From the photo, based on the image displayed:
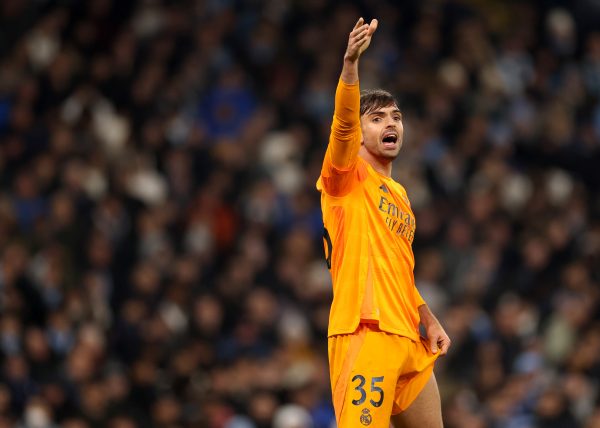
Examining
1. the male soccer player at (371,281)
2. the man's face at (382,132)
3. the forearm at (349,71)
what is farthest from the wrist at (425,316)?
the forearm at (349,71)

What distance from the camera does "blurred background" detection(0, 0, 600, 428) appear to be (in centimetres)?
1434

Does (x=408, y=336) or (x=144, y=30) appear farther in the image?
(x=144, y=30)

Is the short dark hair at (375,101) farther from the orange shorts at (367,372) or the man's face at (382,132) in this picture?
the orange shorts at (367,372)

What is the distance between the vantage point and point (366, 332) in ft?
24.4

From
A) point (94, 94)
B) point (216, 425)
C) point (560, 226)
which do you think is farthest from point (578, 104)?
point (216, 425)

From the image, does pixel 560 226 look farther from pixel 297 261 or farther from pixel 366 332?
pixel 366 332

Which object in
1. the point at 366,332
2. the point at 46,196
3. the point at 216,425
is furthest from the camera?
the point at 46,196

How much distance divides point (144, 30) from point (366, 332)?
11.3 m

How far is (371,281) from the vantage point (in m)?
7.50

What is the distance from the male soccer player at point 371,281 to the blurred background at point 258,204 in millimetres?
6160

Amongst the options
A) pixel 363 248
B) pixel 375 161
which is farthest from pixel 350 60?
pixel 363 248

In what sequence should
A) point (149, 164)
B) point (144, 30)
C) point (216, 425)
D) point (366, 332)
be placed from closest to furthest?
point (366, 332) → point (216, 425) → point (149, 164) → point (144, 30)

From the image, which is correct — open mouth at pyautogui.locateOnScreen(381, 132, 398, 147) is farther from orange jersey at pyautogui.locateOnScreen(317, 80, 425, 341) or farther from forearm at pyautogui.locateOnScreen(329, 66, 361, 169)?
forearm at pyautogui.locateOnScreen(329, 66, 361, 169)

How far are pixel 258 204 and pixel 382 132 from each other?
896cm
